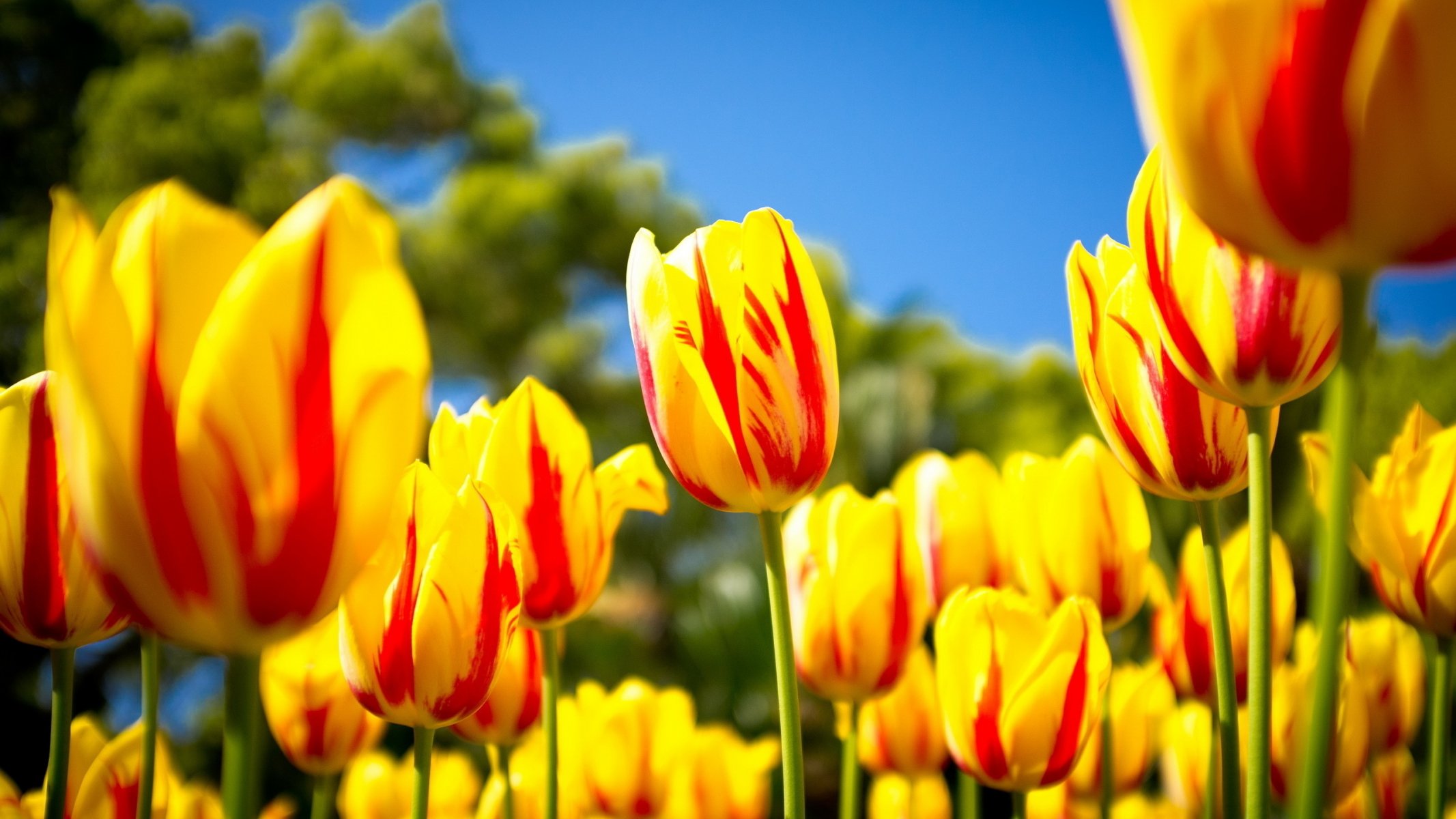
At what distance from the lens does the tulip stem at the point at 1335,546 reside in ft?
0.70

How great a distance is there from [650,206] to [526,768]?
10.7 m

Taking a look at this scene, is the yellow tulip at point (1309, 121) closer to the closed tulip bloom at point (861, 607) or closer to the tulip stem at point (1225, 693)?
the tulip stem at point (1225, 693)

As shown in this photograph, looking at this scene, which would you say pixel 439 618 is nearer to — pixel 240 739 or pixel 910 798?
pixel 240 739

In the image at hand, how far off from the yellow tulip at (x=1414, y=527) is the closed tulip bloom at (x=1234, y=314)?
10 centimetres

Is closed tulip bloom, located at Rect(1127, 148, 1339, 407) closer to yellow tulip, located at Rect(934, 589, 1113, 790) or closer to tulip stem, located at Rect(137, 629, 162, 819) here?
yellow tulip, located at Rect(934, 589, 1113, 790)

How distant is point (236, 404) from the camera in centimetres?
22

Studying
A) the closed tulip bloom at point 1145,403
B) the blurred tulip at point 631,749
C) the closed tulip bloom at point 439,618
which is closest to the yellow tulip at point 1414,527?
the closed tulip bloom at point 1145,403

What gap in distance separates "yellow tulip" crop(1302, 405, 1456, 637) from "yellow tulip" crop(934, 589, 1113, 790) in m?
0.12

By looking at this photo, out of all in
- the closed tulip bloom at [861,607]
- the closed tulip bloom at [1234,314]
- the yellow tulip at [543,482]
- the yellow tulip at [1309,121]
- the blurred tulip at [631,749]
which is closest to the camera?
the yellow tulip at [1309,121]

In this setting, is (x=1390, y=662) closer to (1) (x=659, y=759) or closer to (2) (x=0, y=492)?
(1) (x=659, y=759)

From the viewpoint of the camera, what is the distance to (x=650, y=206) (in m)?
11.0

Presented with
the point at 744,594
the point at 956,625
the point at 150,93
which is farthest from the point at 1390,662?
the point at 150,93

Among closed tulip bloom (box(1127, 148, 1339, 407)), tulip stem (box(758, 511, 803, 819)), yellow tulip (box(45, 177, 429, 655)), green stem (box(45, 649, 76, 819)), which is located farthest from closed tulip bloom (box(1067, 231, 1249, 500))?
green stem (box(45, 649, 76, 819))

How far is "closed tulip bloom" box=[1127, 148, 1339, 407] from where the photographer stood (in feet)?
1.06
